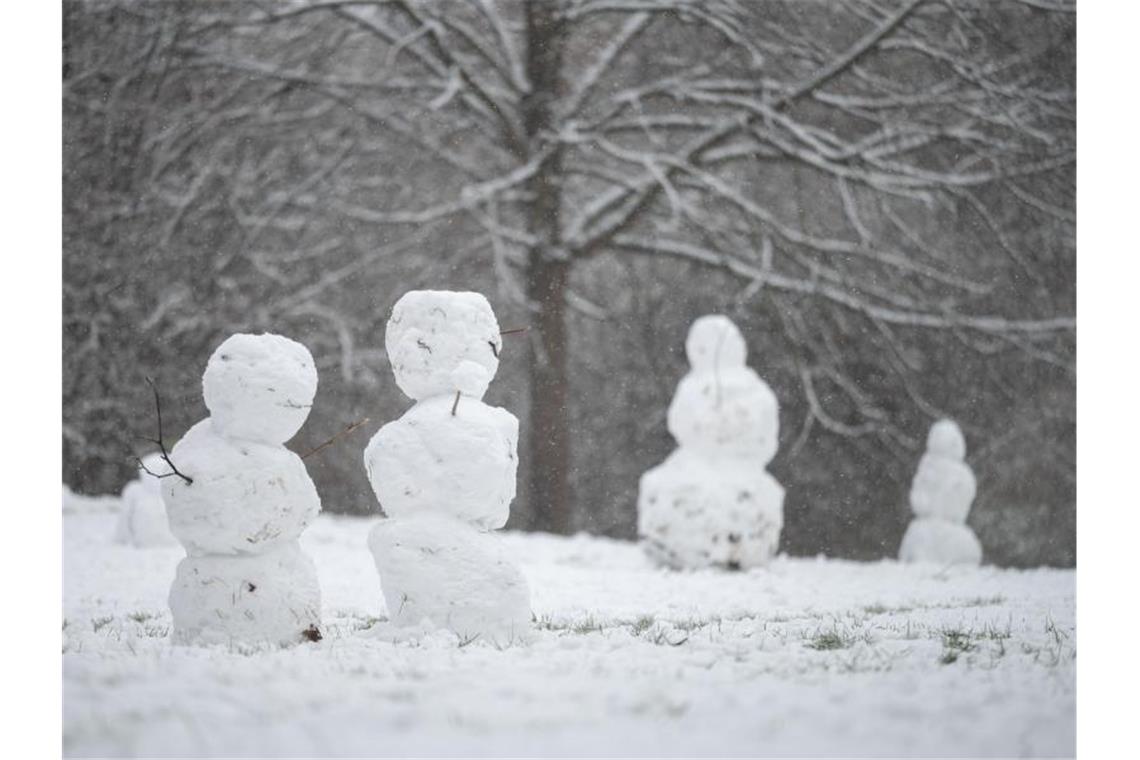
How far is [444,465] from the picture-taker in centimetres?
473

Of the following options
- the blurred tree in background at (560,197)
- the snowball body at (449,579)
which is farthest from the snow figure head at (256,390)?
the blurred tree in background at (560,197)

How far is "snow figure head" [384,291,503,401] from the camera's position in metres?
4.96

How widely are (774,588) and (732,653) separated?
10.3 feet

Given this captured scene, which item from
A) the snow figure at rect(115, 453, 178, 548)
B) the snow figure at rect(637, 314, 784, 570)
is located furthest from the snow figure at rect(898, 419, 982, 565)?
the snow figure at rect(115, 453, 178, 548)

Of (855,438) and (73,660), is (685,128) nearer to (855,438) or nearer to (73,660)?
(855,438)

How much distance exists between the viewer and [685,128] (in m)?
13.0

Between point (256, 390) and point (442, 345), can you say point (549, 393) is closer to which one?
point (442, 345)

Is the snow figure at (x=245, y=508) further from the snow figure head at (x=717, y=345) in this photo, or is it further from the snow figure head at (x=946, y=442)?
the snow figure head at (x=946, y=442)

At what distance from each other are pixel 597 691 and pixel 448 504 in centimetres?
116

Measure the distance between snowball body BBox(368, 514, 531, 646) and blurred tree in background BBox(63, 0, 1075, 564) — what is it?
24.1 ft

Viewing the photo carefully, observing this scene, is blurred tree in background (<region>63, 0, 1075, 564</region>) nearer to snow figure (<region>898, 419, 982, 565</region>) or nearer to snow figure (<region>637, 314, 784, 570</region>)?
snow figure (<region>898, 419, 982, 565</region>)

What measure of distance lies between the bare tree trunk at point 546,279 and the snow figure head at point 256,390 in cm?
761

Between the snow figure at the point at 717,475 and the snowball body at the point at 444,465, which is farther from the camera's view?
the snow figure at the point at 717,475

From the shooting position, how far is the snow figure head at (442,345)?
16.3 feet
